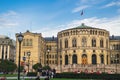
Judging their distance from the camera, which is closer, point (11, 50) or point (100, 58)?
point (100, 58)

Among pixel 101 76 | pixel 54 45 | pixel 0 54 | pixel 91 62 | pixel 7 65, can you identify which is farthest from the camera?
pixel 0 54

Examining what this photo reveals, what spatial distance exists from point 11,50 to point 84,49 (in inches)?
2226

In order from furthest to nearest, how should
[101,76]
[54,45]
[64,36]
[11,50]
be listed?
[11,50] → [54,45] → [64,36] → [101,76]

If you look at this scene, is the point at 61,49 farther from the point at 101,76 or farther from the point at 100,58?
the point at 101,76

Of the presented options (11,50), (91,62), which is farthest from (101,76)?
(11,50)

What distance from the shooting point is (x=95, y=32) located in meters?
108

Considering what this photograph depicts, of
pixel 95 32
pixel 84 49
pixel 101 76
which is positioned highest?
pixel 95 32

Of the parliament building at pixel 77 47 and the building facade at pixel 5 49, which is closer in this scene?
the parliament building at pixel 77 47

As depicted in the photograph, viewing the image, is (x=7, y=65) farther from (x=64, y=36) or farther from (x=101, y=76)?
(x=101, y=76)

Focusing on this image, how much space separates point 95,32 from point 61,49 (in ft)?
53.8

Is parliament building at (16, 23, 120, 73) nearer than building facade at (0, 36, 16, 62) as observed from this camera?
Yes

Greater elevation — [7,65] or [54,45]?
[54,45]

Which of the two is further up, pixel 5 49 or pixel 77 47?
pixel 5 49

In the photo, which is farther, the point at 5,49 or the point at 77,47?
the point at 5,49
